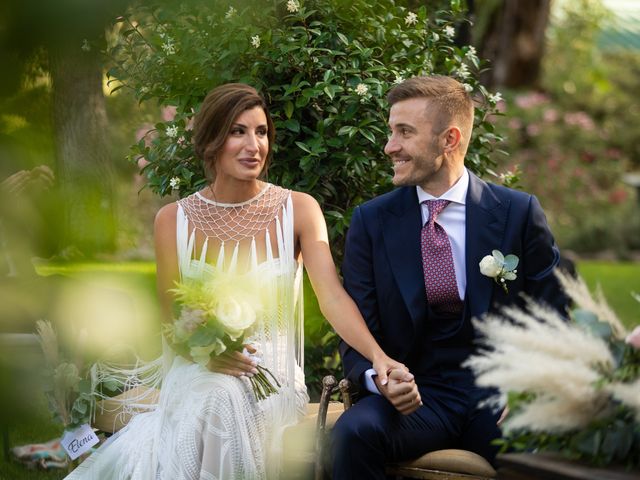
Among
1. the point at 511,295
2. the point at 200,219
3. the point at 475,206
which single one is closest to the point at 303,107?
the point at 200,219

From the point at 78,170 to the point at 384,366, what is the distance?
228 cm

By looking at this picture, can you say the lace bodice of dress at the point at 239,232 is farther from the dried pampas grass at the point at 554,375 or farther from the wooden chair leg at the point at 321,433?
the dried pampas grass at the point at 554,375

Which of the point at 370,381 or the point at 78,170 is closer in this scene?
the point at 78,170

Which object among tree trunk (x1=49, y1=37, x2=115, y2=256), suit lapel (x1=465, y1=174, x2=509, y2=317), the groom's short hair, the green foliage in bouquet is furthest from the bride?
tree trunk (x1=49, y1=37, x2=115, y2=256)

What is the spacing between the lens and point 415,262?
10.8 ft

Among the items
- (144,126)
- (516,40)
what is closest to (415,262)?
(144,126)

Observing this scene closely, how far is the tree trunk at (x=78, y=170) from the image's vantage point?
2.67ft

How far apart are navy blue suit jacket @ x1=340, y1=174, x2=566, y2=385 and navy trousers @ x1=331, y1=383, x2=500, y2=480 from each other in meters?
0.18

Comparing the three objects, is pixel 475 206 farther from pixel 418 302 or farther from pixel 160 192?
pixel 160 192

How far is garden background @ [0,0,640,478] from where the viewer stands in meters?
0.79

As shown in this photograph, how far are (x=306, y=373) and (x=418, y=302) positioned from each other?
106 centimetres

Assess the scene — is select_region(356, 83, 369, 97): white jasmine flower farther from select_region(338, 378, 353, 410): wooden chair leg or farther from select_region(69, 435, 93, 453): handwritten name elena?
select_region(69, 435, 93, 453): handwritten name elena

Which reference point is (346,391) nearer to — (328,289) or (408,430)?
(408,430)

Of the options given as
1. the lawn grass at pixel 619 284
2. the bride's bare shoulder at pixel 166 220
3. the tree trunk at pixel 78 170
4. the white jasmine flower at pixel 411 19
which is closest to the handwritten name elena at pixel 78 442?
the bride's bare shoulder at pixel 166 220
